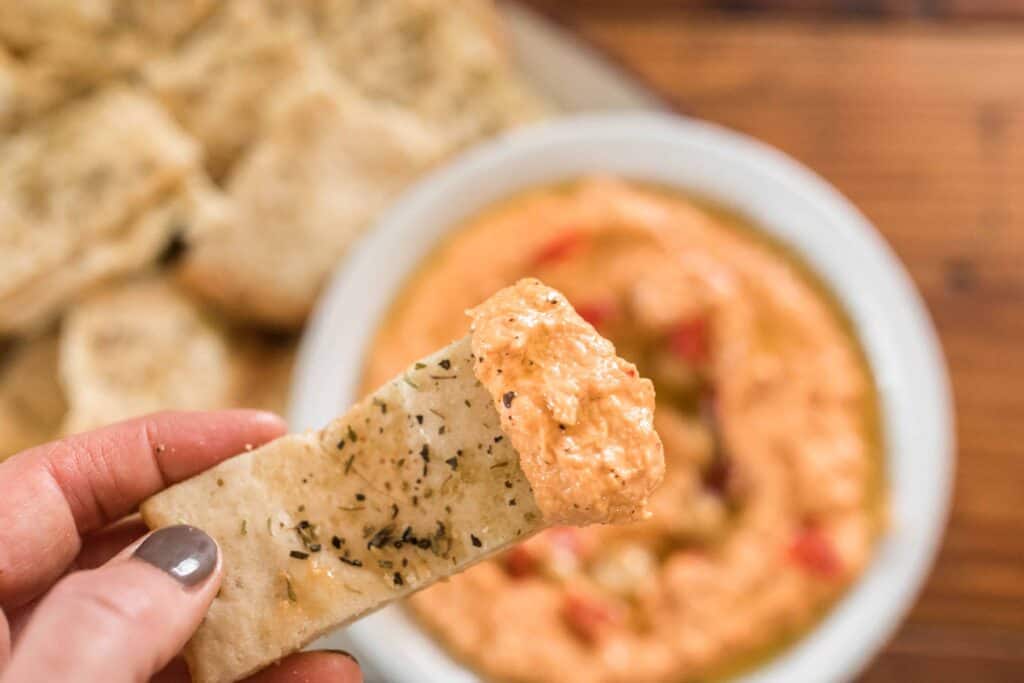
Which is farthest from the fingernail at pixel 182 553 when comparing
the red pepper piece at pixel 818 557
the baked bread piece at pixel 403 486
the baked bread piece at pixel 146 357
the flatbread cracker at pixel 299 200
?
the red pepper piece at pixel 818 557

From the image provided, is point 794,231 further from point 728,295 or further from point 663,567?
point 663,567

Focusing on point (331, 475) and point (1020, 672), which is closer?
point (331, 475)

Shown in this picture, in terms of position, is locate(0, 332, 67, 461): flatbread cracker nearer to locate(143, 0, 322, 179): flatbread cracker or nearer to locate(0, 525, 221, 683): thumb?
locate(143, 0, 322, 179): flatbread cracker

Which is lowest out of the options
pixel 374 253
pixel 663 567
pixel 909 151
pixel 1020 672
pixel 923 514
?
pixel 1020 672

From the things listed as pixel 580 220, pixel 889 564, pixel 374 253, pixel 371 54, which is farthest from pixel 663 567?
pixel 371 54

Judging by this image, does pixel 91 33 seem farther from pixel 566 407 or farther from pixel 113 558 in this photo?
pixel 566 407

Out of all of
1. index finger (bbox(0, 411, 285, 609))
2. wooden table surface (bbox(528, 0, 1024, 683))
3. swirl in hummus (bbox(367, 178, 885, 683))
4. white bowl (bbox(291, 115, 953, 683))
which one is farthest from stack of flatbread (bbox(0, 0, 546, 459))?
index finger (bbox(0, 411, 285, 609))

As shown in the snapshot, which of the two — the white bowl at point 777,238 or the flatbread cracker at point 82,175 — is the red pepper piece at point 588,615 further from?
the flatbread cracker at point 82,175

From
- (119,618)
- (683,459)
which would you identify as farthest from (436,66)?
(119,618)
